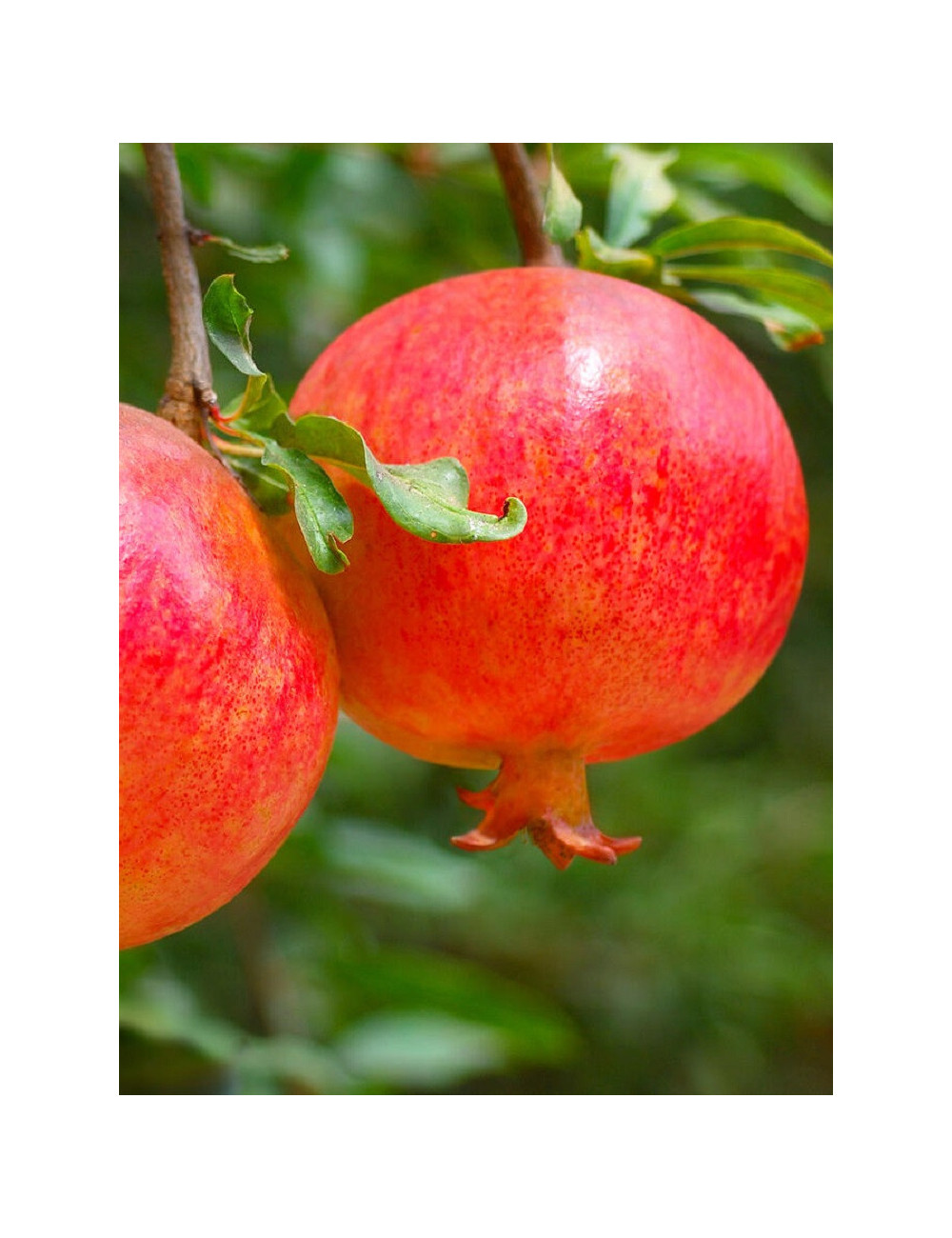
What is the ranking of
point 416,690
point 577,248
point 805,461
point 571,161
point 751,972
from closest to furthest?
point 416,690, point 577,248, point 571,161, point 805,461, point 751,972

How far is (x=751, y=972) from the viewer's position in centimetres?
251

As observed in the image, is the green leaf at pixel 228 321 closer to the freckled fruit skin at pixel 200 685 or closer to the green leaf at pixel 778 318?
the freckled fruit skin at pixel 200 685

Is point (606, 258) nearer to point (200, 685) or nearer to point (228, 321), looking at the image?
point (228, 321)

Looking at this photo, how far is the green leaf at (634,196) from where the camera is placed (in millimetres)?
1244

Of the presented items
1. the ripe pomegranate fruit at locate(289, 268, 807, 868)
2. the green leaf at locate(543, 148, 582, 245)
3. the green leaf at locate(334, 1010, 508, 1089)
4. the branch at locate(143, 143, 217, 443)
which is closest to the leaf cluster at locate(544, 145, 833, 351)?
the green leaf at locate(543, 148, 582, 245)

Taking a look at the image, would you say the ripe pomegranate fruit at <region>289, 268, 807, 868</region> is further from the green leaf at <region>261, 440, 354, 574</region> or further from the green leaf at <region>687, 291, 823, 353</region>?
the green leaf at <region>687, 291, 823, 353</region>

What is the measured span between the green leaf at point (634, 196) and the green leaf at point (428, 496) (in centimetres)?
47

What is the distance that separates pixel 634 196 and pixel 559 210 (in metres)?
0.26

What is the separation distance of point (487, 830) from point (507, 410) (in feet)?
1.00

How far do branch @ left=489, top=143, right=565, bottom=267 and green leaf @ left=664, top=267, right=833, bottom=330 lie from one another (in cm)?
11

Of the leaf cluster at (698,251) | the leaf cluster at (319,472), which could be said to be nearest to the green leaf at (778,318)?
the leaf cluster at (698,251)

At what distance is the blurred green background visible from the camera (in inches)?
65.9
